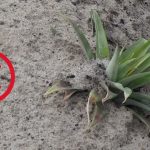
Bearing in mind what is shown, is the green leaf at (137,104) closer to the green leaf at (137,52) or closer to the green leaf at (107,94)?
the green leaf at (107,94)

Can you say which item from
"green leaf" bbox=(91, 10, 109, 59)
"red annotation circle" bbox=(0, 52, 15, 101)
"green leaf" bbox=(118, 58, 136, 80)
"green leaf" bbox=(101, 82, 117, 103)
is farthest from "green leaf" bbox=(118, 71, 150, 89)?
"red annotation circle" bbox=(0, 52, 15, 101)

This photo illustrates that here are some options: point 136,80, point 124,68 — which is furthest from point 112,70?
point 136,80

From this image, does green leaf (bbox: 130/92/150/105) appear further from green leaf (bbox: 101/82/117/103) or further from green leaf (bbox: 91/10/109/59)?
green leaf (bbox: 91/10/109/59)

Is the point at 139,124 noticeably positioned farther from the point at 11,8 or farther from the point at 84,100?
the point at 11,8

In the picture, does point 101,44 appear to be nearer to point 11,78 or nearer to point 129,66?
point 129,66

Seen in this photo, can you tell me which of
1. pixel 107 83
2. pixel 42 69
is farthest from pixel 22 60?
pixel 107 83
